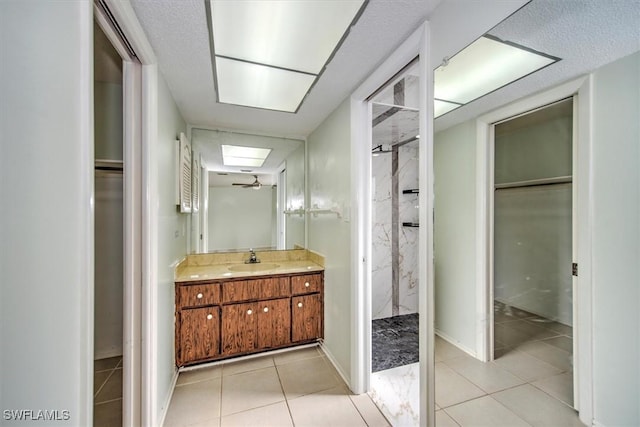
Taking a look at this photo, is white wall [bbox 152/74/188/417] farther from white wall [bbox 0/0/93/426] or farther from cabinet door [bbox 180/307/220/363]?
white wall [bbox 0/0/93/426]

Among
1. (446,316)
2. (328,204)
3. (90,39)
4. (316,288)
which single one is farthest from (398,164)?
(90,39)

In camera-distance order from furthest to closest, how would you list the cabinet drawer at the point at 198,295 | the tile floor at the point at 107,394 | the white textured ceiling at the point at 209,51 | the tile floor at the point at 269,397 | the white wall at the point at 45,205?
the cabinet drawer at the point at 198,295, the tile floor at the point at 269,397, the tile floor at the point at 107,394, the white textured ceiling at the point at 209,51, the white wall at the point at 45,205

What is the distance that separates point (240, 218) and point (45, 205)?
2.31 m

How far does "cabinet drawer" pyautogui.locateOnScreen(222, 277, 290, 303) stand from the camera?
7.64 ft

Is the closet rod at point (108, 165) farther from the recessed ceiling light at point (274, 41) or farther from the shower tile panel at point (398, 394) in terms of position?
the shower tile panel at point (398, 394)

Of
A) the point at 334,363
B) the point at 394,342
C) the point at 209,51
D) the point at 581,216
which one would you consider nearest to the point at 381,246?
the point at 394,342

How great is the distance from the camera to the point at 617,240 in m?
0.80

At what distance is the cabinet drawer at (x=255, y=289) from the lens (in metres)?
2.33

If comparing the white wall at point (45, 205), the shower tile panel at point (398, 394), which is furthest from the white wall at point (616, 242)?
the white wall at point (45, 205)

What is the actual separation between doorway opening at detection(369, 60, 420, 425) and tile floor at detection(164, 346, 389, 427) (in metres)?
0.26

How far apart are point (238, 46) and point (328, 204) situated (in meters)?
1.46

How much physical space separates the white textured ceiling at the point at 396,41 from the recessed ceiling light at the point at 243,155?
0.67 meters

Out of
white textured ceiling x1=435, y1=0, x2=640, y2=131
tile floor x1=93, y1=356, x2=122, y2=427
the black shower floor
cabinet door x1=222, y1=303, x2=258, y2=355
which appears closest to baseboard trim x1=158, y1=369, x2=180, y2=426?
tile floor x1=93, y1=356, x2=122, y2=427

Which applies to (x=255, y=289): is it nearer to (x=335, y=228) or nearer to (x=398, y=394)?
(x=335, y=228)
